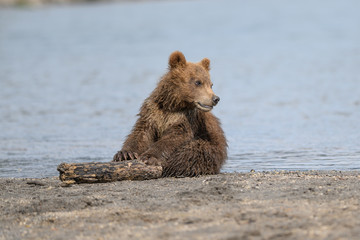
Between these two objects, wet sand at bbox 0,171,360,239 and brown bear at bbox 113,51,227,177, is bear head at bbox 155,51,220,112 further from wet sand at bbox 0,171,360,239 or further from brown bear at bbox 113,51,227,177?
wet sand at bbox 0,171,360,239

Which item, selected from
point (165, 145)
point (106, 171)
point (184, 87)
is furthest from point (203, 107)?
point (106, 171)

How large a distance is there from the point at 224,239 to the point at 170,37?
31473 mm

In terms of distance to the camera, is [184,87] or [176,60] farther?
[176,60]

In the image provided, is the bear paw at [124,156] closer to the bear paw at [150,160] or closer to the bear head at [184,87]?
the bear paw at [150,160]

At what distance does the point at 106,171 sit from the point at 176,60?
1749 mm

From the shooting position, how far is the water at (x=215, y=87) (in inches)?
417

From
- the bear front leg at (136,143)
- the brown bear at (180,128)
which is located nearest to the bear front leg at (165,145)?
the brown bear at (180,128)

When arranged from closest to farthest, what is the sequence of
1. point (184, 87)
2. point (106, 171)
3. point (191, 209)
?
1. point (191, 209)
2. point (106, 171)
3. point (184, 87)

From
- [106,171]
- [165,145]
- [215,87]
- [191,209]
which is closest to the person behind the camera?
[191,209]

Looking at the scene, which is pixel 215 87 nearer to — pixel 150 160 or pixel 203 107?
pixel 203 107

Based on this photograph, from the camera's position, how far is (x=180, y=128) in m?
8.34

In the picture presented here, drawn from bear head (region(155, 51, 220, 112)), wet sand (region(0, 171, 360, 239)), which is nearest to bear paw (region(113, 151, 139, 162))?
wet sand (region(0, 171, 360, 239))

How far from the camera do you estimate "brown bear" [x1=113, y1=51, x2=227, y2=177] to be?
8031 millimetres

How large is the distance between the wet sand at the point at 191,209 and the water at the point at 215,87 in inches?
80.0
